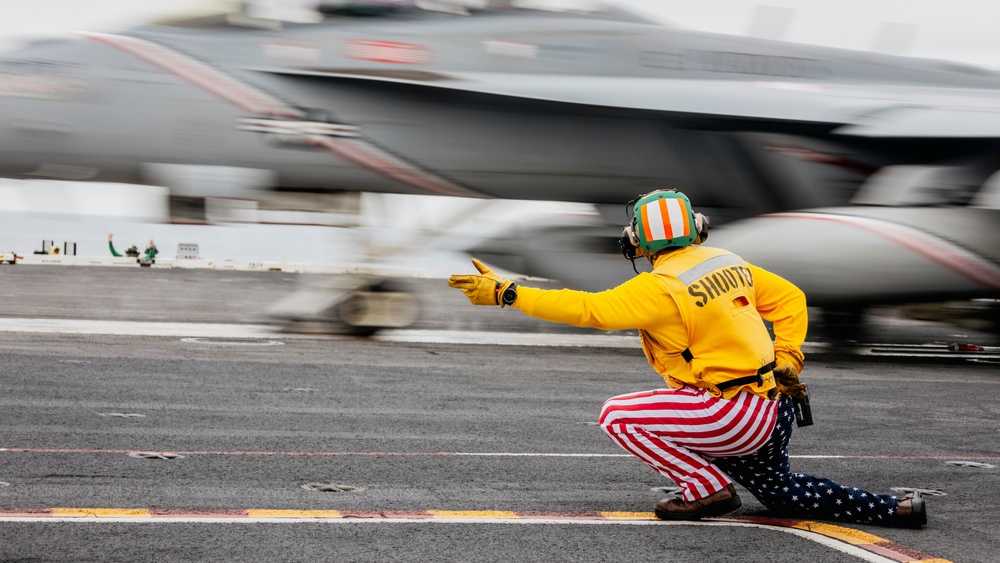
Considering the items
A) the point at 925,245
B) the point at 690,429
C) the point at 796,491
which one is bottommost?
the point at 796,491

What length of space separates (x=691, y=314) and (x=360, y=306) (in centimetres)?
962

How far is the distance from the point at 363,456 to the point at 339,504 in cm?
132

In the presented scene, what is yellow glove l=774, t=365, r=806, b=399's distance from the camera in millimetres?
4867

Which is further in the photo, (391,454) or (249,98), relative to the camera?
(249,98)

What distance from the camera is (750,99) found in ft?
44.3

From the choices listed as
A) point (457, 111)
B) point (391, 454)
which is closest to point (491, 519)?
point (391, 454)

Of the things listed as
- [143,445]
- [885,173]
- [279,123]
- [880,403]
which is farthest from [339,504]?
[885,173]

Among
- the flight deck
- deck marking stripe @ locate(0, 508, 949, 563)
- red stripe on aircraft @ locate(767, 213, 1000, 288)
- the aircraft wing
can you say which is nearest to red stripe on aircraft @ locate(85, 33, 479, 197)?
the aircraft wing

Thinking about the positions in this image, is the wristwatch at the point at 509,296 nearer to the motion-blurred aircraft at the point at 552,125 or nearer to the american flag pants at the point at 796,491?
the american flag pants at the point at 796,491

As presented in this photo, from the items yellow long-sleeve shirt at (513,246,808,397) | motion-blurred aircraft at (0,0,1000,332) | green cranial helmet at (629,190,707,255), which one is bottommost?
yellow long-sleeve shirt at (513,246,808,397)

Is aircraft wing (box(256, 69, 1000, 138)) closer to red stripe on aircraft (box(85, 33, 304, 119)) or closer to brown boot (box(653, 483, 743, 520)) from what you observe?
red stripe on aircraft (box(85, 33, 304, 119))

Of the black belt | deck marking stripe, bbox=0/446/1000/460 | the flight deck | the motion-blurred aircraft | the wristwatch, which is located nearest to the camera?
the flight deck

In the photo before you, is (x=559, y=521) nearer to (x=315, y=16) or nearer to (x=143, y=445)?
(x=143, y=445)

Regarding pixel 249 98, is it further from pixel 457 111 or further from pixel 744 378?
pixel 744 378
